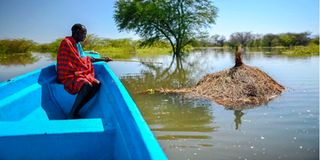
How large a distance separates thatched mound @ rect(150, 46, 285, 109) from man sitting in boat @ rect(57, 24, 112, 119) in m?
3.38

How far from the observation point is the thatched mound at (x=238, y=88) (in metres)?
6.45

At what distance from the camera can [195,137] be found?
4.40 meters

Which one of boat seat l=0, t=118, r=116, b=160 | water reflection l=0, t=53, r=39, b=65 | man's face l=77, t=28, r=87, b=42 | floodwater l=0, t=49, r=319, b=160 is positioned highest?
man's face l=77, t=28, r=87, b=42

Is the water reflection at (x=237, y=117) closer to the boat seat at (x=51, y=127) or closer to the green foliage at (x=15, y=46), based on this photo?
the boat seat at (x=51, y=127)

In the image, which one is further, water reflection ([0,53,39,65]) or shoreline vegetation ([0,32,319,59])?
shoreline vegetation ([0,32,319,59])

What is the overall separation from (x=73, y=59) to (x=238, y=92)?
4168 mm

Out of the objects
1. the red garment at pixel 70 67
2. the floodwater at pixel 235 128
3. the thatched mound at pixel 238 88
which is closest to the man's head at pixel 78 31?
the red garment at pixel 70 67

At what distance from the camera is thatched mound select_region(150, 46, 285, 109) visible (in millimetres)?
6445

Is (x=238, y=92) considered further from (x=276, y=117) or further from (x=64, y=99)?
(x=64, y=99)

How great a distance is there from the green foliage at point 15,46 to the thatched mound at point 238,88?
4178cm

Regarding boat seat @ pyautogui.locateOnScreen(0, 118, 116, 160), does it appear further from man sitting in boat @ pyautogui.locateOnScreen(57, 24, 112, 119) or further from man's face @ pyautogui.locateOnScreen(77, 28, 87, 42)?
man's face @ pyautogui.locateOnScreen(77, 28, 87, 42)

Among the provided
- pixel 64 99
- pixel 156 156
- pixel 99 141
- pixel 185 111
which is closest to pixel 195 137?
pixel 185 111

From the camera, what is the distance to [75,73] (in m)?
3.60

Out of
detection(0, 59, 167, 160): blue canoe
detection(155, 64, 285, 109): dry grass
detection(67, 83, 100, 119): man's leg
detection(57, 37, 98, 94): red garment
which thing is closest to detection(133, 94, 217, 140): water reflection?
detection(155, 64, 285, 109): dry grass
